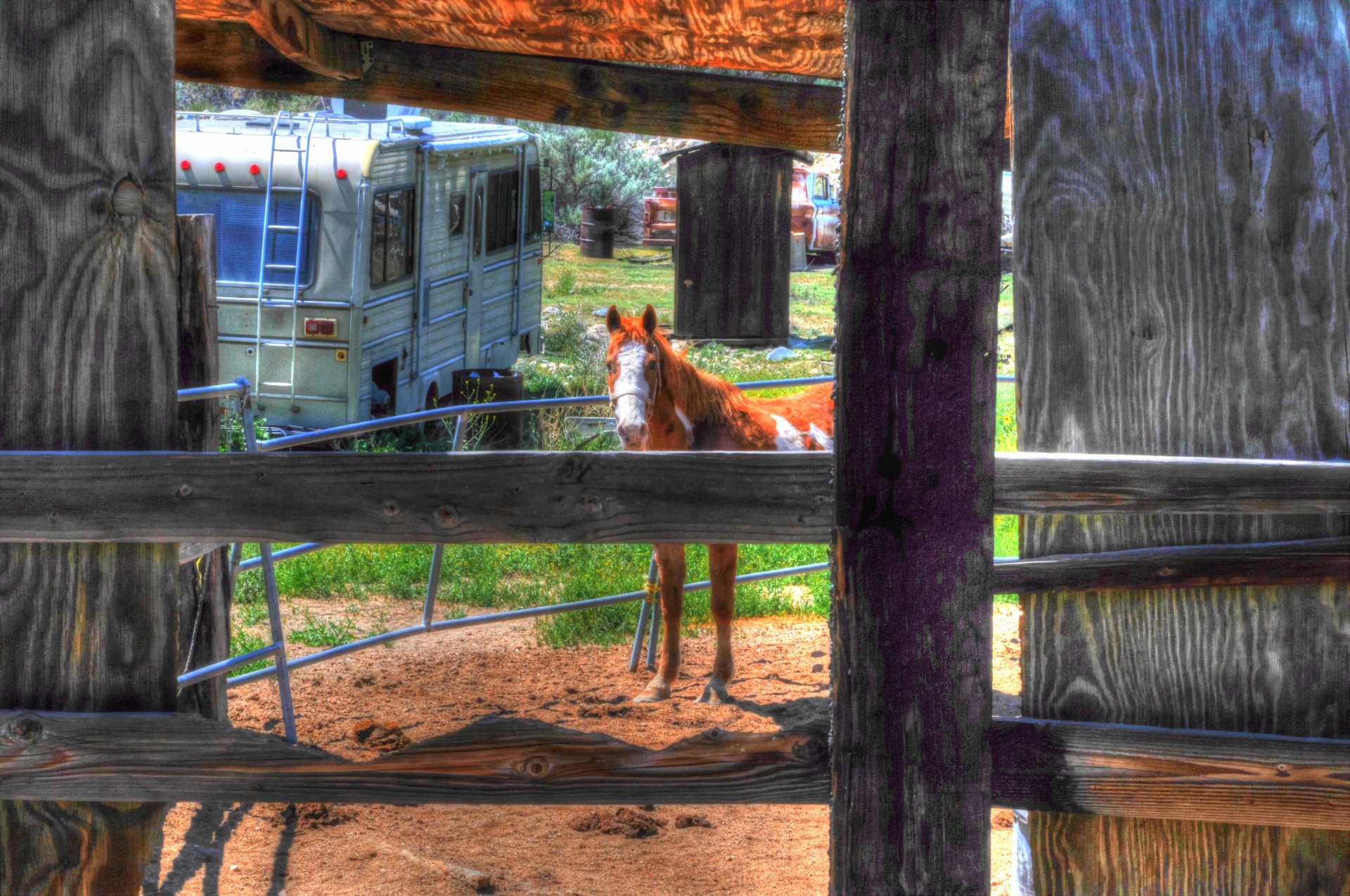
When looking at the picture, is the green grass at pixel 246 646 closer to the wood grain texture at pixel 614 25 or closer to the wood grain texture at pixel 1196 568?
the wood grain texture at pixel 614 25

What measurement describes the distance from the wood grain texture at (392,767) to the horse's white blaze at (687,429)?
10.5ft

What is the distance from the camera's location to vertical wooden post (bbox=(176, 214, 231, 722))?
145 inches

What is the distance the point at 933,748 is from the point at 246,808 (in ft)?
11.1

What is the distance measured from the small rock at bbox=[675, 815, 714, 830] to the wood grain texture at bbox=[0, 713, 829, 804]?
7.37ft

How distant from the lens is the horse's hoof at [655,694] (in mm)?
5621

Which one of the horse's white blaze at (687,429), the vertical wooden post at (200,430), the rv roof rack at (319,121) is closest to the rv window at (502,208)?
the rv roof rack at (319,121)

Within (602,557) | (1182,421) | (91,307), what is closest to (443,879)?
(91,307)

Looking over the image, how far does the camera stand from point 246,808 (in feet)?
14.8

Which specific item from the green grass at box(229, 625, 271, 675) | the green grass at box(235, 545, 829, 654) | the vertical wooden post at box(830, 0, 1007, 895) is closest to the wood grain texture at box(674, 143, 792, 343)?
the green grass at box(235, 545, 829, 654)

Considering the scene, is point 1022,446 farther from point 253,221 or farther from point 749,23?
point 253,221

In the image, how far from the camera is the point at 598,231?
893 inches

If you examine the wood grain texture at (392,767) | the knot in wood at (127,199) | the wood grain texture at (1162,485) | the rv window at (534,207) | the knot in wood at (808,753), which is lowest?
the wood grain texture at (392,767)

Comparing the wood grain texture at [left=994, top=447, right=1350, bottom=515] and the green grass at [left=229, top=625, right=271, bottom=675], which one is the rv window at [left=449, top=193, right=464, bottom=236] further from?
the wood grain texture at [left=994, top=447, right=1350, bottom=515]

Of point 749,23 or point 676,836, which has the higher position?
point 749,23
